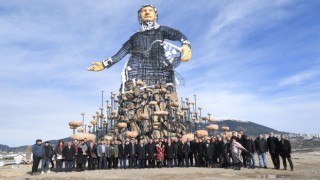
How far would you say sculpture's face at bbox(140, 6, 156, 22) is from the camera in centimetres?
2816

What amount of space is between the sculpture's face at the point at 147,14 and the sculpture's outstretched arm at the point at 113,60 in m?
2.65

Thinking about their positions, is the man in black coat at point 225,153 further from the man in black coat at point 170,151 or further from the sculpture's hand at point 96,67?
the sculpture's hand at point 96,67

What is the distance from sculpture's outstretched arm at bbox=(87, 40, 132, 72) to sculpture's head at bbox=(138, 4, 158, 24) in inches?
102

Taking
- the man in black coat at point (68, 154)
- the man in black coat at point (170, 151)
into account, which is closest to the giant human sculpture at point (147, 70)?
the man in black coat at point (170, 151)

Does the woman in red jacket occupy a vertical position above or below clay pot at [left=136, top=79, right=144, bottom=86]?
below

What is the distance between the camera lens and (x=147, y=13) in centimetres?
2817

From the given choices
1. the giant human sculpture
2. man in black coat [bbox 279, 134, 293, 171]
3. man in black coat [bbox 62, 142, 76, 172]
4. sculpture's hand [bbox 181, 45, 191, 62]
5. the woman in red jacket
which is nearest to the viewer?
man in black coat [bbox 279, 134, 293, 171]

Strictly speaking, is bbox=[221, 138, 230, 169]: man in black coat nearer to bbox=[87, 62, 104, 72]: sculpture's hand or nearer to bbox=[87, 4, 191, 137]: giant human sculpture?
bbox=[87, 4, 191, 137]: giant human sculpture

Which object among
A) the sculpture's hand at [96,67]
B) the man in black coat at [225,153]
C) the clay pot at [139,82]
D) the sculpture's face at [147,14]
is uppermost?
the sculpture's face at [147,14]

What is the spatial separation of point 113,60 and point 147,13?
534 cm

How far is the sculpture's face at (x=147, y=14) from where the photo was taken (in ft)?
92.4

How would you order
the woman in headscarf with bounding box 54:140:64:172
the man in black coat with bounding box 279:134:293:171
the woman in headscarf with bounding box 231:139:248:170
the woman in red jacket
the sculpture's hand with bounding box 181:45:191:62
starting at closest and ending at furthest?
the man in black coat with bounding box 279:134:293:171 < the woman in headscarf with bounding box 231:139:248:170 < the woman in red jacket < the woman in headscarf with bounding box 54:140:64:172 < the sculpture's hand with bounding box 181:45:191:62

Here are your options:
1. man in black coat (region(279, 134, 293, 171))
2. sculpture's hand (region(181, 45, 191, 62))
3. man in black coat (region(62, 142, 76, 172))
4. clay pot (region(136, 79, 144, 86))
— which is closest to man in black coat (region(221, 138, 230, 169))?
man in black coat (region(279, 134, 293, 171))

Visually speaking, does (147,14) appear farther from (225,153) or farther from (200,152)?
(225,153)
